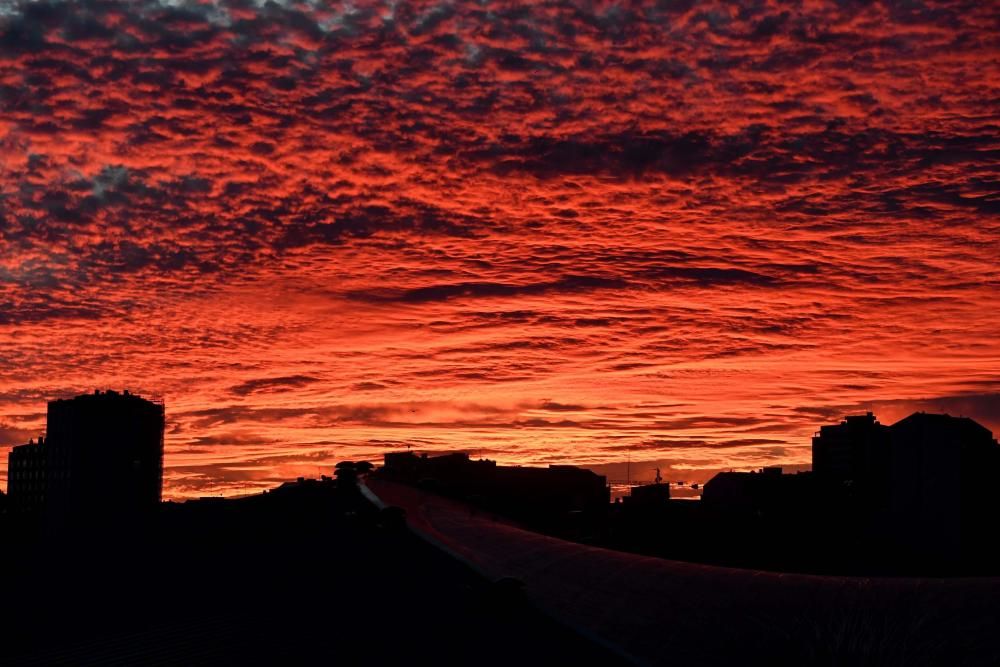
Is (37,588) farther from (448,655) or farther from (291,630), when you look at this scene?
(448,655)

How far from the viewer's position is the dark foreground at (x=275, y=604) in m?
36.6

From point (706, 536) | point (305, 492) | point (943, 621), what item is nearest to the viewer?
point (943, 621)

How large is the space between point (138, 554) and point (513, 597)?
80.6 feet

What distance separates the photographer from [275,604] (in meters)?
41.3

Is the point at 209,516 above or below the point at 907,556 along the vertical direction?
above

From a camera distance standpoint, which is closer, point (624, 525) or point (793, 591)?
point (793, 591)

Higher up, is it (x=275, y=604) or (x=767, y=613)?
(x=275, y=604)

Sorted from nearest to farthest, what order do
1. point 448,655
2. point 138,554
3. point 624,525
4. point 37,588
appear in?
point 448,655 < point 37,588 < point 138,554 < point 624,525

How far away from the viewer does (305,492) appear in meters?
71.0

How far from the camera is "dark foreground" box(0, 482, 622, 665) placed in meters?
36.6

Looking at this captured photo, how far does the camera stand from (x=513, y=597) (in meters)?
38.8

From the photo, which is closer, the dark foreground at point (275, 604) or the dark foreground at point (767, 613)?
the dark foreground at point (767, 613)

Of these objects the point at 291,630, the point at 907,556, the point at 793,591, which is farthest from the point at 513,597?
the point at 907,556

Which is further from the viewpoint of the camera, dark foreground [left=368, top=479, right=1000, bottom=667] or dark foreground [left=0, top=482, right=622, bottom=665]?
dark foreground [left=0, top=482, right=622, bottom=665]
